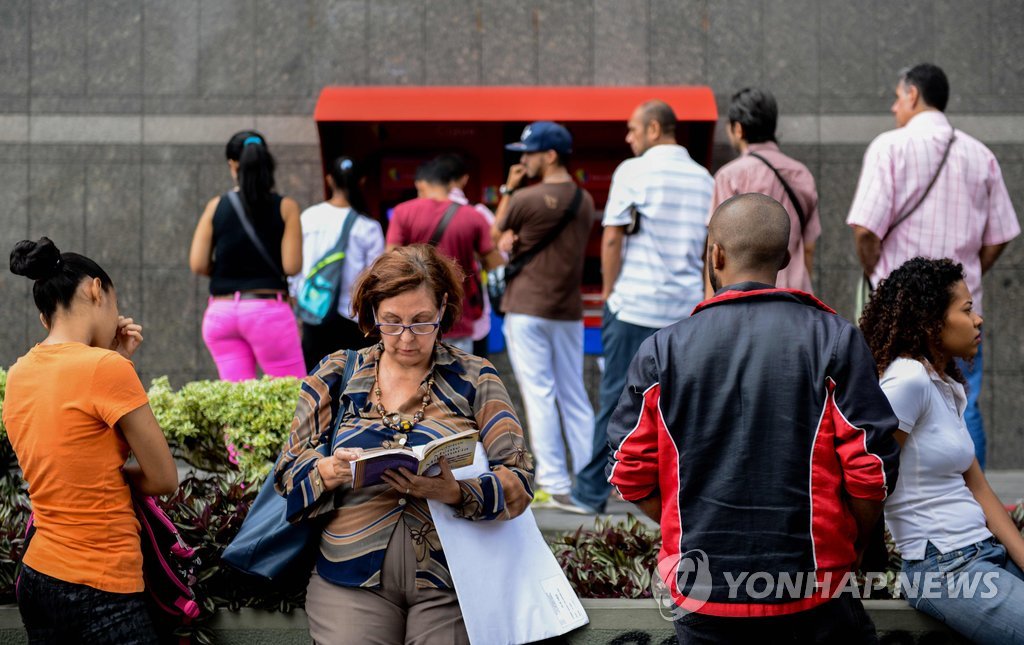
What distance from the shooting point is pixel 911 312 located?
364cm

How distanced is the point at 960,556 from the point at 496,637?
1.52 metres

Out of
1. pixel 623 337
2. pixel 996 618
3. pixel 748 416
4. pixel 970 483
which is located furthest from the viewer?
pixel 623 337

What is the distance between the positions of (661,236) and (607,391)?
0.86m

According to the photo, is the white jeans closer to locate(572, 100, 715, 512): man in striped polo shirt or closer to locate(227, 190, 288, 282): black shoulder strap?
locate(572, 100, 715, 512): man in striped polo shirt

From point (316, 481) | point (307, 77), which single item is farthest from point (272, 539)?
point (307, 77)

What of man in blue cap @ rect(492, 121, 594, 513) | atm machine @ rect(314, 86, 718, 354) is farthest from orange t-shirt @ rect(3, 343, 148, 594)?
atm machine @ rect(314, 86, 718, 354)

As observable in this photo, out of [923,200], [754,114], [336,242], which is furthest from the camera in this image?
[336,242]

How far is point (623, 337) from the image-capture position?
5.65 metres

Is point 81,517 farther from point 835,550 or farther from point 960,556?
point 960,556

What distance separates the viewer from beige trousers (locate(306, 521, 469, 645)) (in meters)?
3.22

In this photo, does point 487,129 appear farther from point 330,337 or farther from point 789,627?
point 789,627

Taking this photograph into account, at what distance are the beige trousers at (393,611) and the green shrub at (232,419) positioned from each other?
1392 millimetres

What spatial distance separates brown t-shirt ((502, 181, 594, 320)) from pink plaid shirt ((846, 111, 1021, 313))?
1544mm

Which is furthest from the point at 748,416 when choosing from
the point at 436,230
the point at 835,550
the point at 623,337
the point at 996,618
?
the point at 436,230
